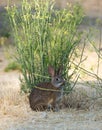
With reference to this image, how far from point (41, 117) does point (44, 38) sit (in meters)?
1.14

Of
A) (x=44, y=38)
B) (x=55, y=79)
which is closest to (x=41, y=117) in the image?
(x=55, y=79)

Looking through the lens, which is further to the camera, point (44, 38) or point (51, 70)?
point (44, 38)

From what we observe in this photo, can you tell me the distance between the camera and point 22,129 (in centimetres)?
619

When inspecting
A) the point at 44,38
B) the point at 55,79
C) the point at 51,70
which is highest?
the point at 44,38

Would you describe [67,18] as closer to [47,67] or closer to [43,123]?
[47,67]

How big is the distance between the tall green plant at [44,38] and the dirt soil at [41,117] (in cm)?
44

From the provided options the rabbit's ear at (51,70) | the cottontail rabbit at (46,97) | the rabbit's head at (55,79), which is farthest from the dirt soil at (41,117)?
the rabbit's ear at (51,70)

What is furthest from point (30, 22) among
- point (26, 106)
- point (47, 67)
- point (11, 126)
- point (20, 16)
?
point (11, 126)

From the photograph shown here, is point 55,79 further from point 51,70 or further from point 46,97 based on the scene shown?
point 46,97

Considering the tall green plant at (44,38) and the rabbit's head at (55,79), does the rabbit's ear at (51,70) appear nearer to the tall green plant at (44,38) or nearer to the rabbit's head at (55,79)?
the rabbit's head at (55,79)

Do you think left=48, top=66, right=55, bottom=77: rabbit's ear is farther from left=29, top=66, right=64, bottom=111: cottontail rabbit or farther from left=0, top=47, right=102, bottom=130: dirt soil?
left=0, top=47, right=102, bottom=130: dirt soil

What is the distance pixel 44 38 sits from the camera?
7227 millimetres

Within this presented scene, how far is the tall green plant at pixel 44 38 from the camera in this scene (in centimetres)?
725

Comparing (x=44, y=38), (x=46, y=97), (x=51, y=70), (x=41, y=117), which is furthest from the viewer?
(x=44, y=38)
